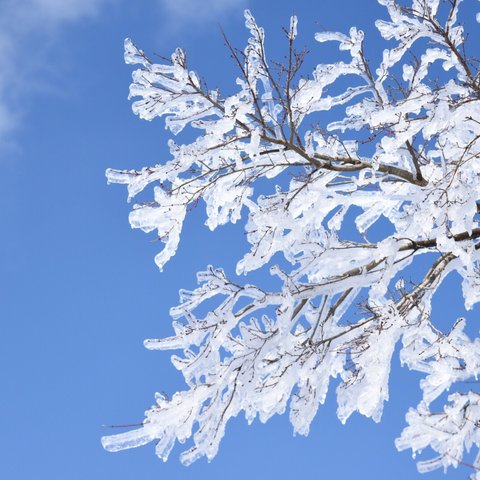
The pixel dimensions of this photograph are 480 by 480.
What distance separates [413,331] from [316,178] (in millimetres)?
1604

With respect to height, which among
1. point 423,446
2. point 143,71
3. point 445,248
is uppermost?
point 143,71

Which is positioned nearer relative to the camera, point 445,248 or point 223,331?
point 445,248

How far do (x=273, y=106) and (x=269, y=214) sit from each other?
937mm

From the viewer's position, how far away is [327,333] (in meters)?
6.31

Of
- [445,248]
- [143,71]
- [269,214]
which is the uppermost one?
[143,71]

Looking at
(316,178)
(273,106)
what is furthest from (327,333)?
(273,106)

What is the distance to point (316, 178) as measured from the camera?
6.43m

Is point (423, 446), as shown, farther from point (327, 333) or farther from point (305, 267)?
point (305, 267)

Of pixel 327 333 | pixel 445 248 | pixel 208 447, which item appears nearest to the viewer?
pixel 445 248

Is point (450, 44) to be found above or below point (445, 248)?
above

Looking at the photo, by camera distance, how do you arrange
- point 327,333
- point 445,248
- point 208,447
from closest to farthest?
point 445,248
point 208,447
point 327,333

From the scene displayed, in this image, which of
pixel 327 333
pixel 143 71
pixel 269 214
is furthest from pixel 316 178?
pixel 143 71

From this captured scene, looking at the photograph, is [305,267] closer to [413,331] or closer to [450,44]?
[413,331]

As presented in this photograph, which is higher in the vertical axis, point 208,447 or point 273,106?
point 273,106
